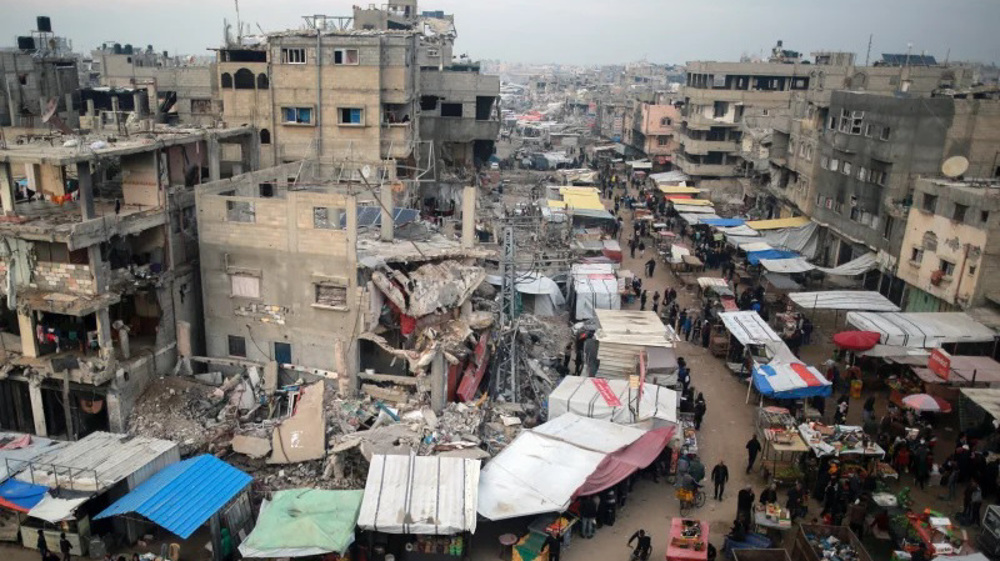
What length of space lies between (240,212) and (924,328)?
21.0 metres

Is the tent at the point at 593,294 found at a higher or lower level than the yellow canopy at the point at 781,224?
lower

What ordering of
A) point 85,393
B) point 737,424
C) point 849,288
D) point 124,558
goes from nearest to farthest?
point 124,558 → point 85,393 → point 737,424 → point 849,288

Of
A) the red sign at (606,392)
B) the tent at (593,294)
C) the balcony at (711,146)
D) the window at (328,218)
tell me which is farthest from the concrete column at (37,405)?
the balcony at (711,146)

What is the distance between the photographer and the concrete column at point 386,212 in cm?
2120

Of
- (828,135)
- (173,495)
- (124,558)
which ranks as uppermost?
(828,135)

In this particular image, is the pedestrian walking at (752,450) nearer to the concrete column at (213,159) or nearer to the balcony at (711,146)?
the concrete column at (213,159)

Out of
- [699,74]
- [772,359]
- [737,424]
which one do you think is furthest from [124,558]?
[699,74]

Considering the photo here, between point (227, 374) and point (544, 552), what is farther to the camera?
point (227, 374)

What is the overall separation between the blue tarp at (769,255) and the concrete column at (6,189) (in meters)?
27.8

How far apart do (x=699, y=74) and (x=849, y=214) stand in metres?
24.5

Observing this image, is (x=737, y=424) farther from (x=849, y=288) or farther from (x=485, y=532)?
(x=849, y=288)

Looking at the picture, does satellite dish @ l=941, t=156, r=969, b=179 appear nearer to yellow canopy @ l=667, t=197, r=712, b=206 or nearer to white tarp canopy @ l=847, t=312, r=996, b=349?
white tarp canopy @ l=847, t=312, r=996, b=349

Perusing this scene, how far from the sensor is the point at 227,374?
69.2 ft

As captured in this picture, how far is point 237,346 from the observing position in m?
21.1
